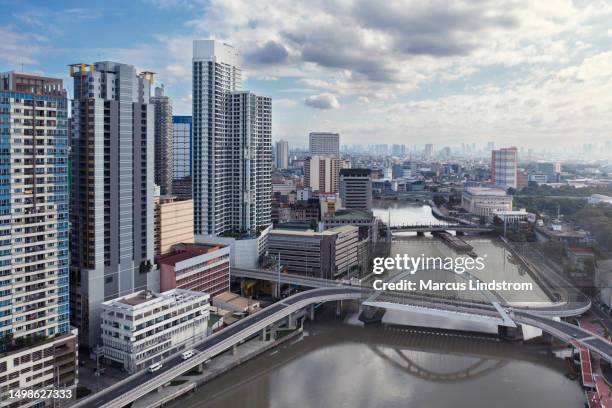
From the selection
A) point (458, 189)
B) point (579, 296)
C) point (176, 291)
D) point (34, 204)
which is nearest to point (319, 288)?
point (176, 291)

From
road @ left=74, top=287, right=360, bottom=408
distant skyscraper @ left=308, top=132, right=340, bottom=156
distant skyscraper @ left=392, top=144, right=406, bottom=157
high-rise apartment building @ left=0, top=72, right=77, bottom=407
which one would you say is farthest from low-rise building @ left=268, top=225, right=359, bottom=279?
distant skyscraper @ left=392, top=144, right=406, bottom=157

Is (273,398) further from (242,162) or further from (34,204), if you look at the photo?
(242,162)

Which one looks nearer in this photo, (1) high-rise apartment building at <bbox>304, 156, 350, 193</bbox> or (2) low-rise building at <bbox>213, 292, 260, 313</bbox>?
(2) low-rise building at <bbox>213, 292, 260, 313</bbox>

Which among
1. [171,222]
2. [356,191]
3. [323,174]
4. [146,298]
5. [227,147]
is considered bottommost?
[146,298]

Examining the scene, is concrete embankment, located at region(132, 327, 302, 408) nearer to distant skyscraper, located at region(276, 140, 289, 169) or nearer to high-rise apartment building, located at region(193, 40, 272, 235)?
high-rise apartment building, located at region(193, 40, 272, 235)

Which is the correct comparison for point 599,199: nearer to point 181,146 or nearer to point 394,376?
point 394,376

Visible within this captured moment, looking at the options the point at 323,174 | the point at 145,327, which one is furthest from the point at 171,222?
the point at 323,174

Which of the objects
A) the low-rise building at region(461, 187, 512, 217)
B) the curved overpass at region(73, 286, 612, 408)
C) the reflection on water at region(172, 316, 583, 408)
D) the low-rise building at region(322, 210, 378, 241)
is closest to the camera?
the curved overpass at region(73, 286, 612, 408)

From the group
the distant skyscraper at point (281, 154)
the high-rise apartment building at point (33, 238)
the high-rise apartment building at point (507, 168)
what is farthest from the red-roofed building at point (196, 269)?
the distant skyscraper at point (281, 154)
